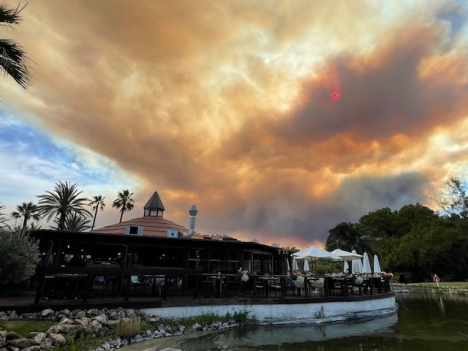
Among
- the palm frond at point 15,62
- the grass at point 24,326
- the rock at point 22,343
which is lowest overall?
the rock at point 22,343

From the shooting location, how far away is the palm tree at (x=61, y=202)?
31953 mm

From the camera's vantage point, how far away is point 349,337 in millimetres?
11133

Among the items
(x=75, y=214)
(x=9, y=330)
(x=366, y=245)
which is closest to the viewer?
(x=9, y=330)

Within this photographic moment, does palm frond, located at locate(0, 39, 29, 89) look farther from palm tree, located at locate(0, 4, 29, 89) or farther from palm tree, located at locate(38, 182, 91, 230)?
palm tree, located at locate(38, 182, 91, 230)

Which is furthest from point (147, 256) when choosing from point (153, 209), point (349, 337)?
point (349, 337)

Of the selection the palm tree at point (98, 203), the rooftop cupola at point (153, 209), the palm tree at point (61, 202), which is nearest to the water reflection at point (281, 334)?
the rooftop cupola at point (153, 209)

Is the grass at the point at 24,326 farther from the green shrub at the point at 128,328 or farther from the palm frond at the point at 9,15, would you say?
the palm frond at the point at 9,15

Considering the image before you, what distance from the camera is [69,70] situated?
51.9 ft

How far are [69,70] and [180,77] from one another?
646 cm

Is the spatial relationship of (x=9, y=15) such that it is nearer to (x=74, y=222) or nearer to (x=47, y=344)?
(x=47, y=344)

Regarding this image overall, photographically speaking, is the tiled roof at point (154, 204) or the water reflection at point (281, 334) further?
the tiled roof at point (154, 204)

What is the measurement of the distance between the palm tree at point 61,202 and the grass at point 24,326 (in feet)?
84.8

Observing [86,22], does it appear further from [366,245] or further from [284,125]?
[366,245]

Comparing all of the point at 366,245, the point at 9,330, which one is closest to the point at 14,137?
the point at 9,330
